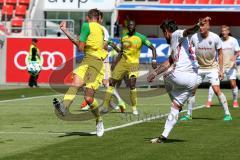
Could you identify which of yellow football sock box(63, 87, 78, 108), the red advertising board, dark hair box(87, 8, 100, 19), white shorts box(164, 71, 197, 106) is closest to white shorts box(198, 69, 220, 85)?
dark hair box(87, 8, 100, 19)

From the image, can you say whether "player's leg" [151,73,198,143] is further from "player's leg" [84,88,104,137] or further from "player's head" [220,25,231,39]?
"player's head" [220,25,231,39]

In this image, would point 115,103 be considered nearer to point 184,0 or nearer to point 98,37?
point 98,37

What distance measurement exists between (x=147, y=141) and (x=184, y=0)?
40525 millimetres

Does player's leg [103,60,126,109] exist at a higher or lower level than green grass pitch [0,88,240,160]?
higher

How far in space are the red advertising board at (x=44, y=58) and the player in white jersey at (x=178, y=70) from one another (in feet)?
80.4

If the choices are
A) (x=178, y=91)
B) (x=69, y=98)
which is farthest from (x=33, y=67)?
(x=178, y=91)

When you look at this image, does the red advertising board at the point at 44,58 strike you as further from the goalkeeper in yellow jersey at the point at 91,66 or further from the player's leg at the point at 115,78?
the goalkeeper in yellow jersey at the point at 91,66

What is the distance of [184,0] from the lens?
5384 cm

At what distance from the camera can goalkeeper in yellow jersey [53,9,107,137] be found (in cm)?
1486

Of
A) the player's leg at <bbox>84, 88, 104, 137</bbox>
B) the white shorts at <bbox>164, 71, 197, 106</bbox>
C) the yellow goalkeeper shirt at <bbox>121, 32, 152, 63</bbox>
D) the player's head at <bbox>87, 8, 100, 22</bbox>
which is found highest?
the player's head at <bbox>87, 8, 100, 22</bbox>

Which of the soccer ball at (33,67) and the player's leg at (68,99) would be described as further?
the soccer ball at (33,67)

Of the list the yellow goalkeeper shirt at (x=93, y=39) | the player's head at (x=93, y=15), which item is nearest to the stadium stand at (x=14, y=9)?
the yellow goalkeeper shirt at (x=93, y=39)

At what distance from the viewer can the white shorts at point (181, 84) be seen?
13.9 meters

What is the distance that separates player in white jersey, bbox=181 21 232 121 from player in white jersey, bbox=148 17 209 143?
4739 mm
